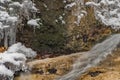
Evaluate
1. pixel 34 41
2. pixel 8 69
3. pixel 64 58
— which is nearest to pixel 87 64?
pixel 64 58

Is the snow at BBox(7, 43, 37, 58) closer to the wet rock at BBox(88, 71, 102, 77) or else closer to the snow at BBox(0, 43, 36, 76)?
the snow at BBox(0, 43, 36, 76)

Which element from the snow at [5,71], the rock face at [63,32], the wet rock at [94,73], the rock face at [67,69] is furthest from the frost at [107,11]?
the snow at [5,71]

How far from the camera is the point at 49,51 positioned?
585 inches

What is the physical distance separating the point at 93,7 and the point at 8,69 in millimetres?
5747

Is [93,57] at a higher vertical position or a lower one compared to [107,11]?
lower

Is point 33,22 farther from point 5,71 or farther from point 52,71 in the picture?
point 5,71

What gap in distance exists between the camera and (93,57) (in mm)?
12297

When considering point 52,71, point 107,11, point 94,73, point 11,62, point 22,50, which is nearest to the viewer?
point 94,73

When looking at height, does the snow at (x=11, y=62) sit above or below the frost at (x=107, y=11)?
below

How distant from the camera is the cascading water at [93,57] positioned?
11345 millimetres

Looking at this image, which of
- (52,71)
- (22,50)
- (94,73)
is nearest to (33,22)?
(22,50)

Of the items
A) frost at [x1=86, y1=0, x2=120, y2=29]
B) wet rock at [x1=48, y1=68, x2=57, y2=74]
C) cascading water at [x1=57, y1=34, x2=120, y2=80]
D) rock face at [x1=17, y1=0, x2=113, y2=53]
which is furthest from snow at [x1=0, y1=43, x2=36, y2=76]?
frost at [x1=86, y1=0, x2=120, y2=29]

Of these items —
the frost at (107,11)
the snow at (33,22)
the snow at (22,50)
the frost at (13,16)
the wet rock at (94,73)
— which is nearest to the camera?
the wet rock at (94,73)

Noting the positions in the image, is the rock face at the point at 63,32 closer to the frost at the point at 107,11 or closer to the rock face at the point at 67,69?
the frost at the point at 107,11
